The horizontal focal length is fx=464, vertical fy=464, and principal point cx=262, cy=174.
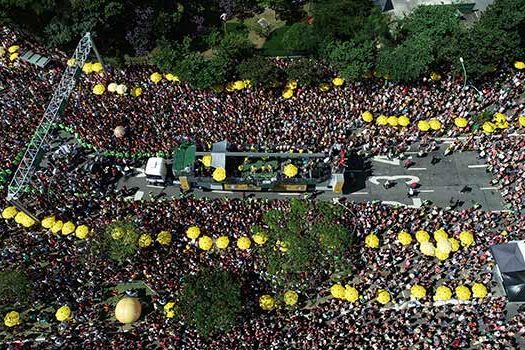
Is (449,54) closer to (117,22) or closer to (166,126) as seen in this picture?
(166,126)

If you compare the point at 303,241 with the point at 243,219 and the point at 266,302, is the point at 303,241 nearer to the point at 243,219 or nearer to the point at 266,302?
the point at 266,302

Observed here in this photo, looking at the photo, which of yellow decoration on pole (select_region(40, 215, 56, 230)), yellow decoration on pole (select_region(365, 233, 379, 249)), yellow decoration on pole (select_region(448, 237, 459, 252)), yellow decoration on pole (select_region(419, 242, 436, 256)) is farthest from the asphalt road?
yellow decoration on pole (select_region(40, 215, 56, 230))

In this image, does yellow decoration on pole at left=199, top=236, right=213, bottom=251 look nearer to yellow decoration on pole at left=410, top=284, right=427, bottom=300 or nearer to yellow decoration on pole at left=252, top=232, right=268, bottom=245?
yellow decoration on pole at left=252, top=232, right=268, bottom=245

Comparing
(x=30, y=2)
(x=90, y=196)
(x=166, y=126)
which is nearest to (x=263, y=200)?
(x=166, y=126)

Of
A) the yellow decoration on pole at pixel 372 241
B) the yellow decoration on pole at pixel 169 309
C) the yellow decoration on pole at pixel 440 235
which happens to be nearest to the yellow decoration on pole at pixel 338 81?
the yellow decoration on pole at pixel 372 241

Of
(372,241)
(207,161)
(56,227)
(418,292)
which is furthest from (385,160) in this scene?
(56,227)

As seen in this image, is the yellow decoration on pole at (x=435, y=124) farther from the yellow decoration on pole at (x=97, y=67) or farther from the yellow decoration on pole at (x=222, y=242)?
the yellow decoration on pole at (x=97, y=67)

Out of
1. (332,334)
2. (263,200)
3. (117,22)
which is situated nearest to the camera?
(332,334)
